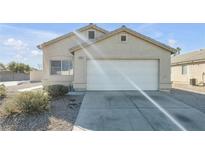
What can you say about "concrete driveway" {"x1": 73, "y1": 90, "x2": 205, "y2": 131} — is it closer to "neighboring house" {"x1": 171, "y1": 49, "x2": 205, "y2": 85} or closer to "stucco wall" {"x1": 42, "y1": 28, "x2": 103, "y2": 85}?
"stucco wall" {"x1": 42, "y1": 28, "x2": 103, "y2": 85}

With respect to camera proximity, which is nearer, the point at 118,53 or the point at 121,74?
the point at 118,53

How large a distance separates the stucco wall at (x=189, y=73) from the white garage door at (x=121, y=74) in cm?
854

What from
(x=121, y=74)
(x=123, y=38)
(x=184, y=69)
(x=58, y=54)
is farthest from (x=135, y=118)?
(x=184, y=69)

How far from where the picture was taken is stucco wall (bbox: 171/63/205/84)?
19672 mm

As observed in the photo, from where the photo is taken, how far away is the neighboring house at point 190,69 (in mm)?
19516

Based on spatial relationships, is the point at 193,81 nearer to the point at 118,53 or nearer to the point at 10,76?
the point at 118,53

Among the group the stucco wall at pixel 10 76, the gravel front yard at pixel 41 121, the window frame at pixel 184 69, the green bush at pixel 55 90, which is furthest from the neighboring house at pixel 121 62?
the stucco wall at pixel 10 76

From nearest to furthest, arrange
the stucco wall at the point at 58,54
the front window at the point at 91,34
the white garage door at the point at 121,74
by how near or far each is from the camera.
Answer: the white garage door at the point at 121,74 → the stucco wall at the point at 58,54 → the front window at the point at 91,34

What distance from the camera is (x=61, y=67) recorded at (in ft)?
52.7

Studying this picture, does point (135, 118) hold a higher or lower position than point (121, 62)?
lower

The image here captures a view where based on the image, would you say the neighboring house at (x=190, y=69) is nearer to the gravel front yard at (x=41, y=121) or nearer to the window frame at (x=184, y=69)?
the window frame at (x=184, y=69)

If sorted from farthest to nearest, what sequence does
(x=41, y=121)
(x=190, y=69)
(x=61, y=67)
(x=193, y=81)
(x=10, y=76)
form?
(x=10, y=76) < (x=190, y=69) < (x=193, y=81) < (x=61, y=67) < (x=41, y=121)

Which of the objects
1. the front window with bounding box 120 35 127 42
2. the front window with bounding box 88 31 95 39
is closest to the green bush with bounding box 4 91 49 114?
the front window with bounding box 120 35 127 42

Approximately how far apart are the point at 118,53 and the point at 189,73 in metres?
11.9
